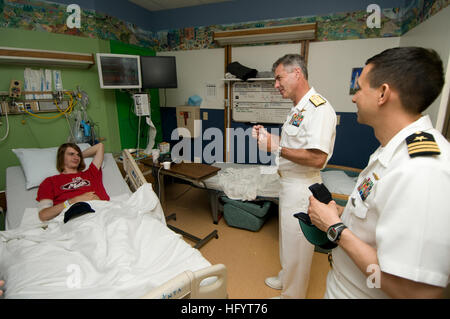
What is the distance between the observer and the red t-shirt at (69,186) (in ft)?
6.39

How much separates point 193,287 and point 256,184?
1.67 meters

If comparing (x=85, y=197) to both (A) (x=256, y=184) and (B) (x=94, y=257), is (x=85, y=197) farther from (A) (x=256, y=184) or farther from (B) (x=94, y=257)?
(A) (x=256, y=184)

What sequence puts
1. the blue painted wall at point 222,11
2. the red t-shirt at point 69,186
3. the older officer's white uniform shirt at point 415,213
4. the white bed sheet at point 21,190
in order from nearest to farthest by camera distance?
the older officer's white uniform shirt at point 415,213, the white bed sheet at point 21,190, the red t-shirt at point 69,186, the blue painted wall at point 222,11

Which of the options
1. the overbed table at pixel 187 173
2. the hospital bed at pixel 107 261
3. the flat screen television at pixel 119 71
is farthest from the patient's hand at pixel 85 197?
the flat screen television at pixel 119 71

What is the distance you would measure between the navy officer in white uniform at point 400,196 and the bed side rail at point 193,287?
0.54 metres

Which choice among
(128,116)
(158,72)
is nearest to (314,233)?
(158,72)

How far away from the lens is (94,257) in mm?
1214

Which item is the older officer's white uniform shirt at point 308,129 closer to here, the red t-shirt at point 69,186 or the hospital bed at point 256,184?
the hospital bed at point 256,184

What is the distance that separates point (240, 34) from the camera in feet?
10.0

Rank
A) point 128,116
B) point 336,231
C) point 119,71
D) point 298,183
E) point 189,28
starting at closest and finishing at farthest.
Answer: point 336,231
point 298,183
point 119,71
point 128,116
point 189,28

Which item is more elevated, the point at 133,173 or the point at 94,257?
the point at 133,173

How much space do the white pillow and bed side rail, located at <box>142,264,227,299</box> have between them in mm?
1915
